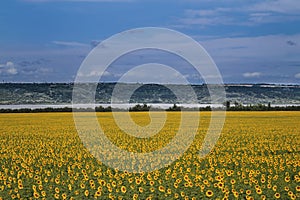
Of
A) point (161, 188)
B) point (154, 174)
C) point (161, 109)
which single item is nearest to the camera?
point (161, 188)

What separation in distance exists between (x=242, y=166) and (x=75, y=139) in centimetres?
1245

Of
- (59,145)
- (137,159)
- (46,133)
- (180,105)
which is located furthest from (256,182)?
(180,105)

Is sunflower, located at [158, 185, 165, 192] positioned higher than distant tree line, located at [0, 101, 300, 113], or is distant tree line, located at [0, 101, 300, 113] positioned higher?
distant tree line, located at [0, 101, 300, 113]

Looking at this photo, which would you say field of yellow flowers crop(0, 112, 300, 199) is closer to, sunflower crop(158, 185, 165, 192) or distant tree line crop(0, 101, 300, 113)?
sunflower crop(158, 185, 165, 192)

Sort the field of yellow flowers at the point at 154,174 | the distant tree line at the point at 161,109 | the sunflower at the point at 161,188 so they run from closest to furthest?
1. the sunflower at the point at 161,188
2. the field of yellow flowers at the point at 154,174
3. the distant tree line at the point at 161,109

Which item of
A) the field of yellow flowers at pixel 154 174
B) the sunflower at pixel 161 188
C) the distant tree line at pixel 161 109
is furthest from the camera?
A: the distant tree line at pixel 161 109

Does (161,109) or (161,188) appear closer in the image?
(161,188)

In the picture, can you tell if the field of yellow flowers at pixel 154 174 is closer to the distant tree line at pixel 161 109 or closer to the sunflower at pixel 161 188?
the sunflower at pixel 161 188

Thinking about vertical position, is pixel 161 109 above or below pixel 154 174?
above

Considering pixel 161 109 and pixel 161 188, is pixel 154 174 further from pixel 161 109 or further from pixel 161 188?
pixel 161 109

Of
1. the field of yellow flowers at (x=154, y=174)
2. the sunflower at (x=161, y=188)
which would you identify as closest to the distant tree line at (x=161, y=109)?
the field of yellow flowers at (x=154, y=174)

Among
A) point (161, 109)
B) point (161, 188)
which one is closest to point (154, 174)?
point (161, 188)

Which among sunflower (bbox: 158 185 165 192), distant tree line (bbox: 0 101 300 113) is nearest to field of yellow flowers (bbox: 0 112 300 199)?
sunflower (bbox: 158 185 165 192)

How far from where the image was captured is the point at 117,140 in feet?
90.7
